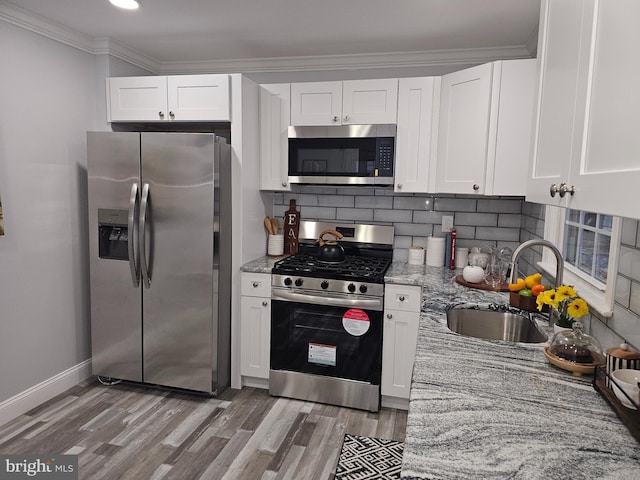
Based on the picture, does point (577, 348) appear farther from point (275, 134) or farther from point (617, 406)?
point (275, 134)

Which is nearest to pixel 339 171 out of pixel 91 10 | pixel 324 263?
pixel 324 263

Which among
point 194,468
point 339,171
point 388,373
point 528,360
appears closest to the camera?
point 528,360

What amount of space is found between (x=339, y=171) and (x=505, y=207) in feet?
4.10

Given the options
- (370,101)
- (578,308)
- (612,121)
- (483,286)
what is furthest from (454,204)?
(612,121)

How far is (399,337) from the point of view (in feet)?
9.27

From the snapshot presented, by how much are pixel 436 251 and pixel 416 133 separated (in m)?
0.87

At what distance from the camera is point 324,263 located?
10.1 feet

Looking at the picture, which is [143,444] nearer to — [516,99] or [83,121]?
[83,121]

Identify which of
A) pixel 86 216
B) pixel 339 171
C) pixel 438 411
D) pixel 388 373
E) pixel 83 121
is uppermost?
pixel 83 121

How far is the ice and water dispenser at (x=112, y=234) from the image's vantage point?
2947mm

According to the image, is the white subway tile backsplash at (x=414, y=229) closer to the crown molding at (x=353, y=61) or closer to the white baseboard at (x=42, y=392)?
the crown molding at (x=353, y=61)

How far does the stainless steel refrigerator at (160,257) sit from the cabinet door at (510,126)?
5.63 ft

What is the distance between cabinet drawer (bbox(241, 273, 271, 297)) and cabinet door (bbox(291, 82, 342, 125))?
3.71 ft

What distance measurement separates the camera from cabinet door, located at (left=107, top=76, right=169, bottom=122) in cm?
306
